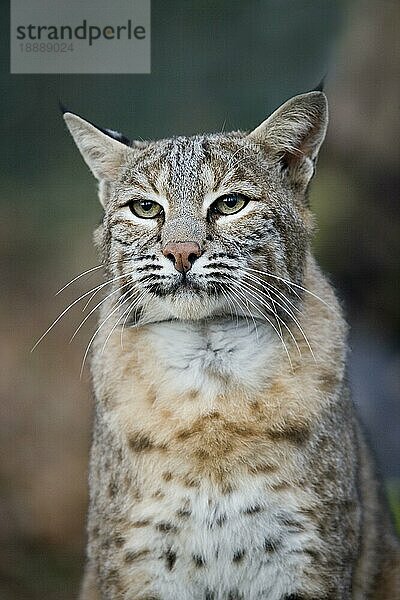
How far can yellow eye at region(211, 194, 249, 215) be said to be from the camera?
242 cm

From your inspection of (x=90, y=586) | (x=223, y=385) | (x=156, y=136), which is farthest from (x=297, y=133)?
(x=90, y=586)

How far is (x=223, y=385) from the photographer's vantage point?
8.21ft

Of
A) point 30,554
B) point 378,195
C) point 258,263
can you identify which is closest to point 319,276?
point 258,263

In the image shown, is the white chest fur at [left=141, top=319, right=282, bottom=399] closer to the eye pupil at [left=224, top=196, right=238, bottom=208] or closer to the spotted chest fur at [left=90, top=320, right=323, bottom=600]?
the spotted chest fur at [left=90, top=320, right=323, bottom=600]

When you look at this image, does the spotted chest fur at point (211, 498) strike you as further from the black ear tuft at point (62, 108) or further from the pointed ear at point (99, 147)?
the black ear tuft at point (62, 108)

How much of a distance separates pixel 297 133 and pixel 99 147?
54cm

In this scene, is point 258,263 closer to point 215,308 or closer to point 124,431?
point 215,308

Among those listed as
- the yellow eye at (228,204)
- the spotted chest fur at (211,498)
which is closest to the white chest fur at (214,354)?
the spotted chest fur at (211,498)

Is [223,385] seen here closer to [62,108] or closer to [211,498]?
[211,498]

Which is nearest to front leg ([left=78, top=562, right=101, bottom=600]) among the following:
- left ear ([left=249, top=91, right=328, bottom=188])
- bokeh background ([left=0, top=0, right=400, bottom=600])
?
bokeh background ([left=0, top=0, right=400, bottom=600])

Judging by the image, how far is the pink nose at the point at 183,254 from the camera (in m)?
2.27

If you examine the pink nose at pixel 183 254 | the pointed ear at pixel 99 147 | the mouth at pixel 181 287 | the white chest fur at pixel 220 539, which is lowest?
the white chest fur at pixel 220 539
